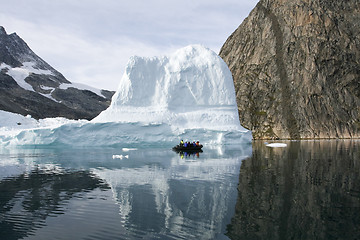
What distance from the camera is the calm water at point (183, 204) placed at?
38.6 feet

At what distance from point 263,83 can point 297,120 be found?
744 inches

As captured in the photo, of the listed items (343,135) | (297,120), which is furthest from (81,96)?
(343,135)

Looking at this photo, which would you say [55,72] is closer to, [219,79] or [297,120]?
[297,120]

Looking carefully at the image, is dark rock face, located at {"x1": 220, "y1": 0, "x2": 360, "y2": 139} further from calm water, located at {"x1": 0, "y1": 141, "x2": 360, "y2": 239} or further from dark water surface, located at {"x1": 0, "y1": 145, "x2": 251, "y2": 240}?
dark water surface, located at {"x1": 0, "y1": 145, "x2": 251, "y2": 240}

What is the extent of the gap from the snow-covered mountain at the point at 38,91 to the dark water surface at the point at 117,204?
109 metres

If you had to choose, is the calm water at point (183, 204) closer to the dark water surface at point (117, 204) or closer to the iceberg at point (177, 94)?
the dark water surface at point (117, 204)

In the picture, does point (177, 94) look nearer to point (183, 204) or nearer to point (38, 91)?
point (183, 204)

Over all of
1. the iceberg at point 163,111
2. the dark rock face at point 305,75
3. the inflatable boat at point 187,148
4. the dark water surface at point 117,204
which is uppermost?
the dark rock face at point 305,75

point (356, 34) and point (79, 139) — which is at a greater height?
point (356, 34)

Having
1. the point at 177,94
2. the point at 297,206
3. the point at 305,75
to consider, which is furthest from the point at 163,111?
the point at 305,75

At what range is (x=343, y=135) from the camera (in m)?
113

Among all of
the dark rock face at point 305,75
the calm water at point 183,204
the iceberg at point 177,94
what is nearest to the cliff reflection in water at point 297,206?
the calm water at point 183,204

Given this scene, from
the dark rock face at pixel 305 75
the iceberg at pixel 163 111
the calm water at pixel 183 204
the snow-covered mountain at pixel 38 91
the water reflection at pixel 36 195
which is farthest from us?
the snow-covered mountain at pixel 38 91

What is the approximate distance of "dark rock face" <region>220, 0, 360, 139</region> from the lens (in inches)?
4577
